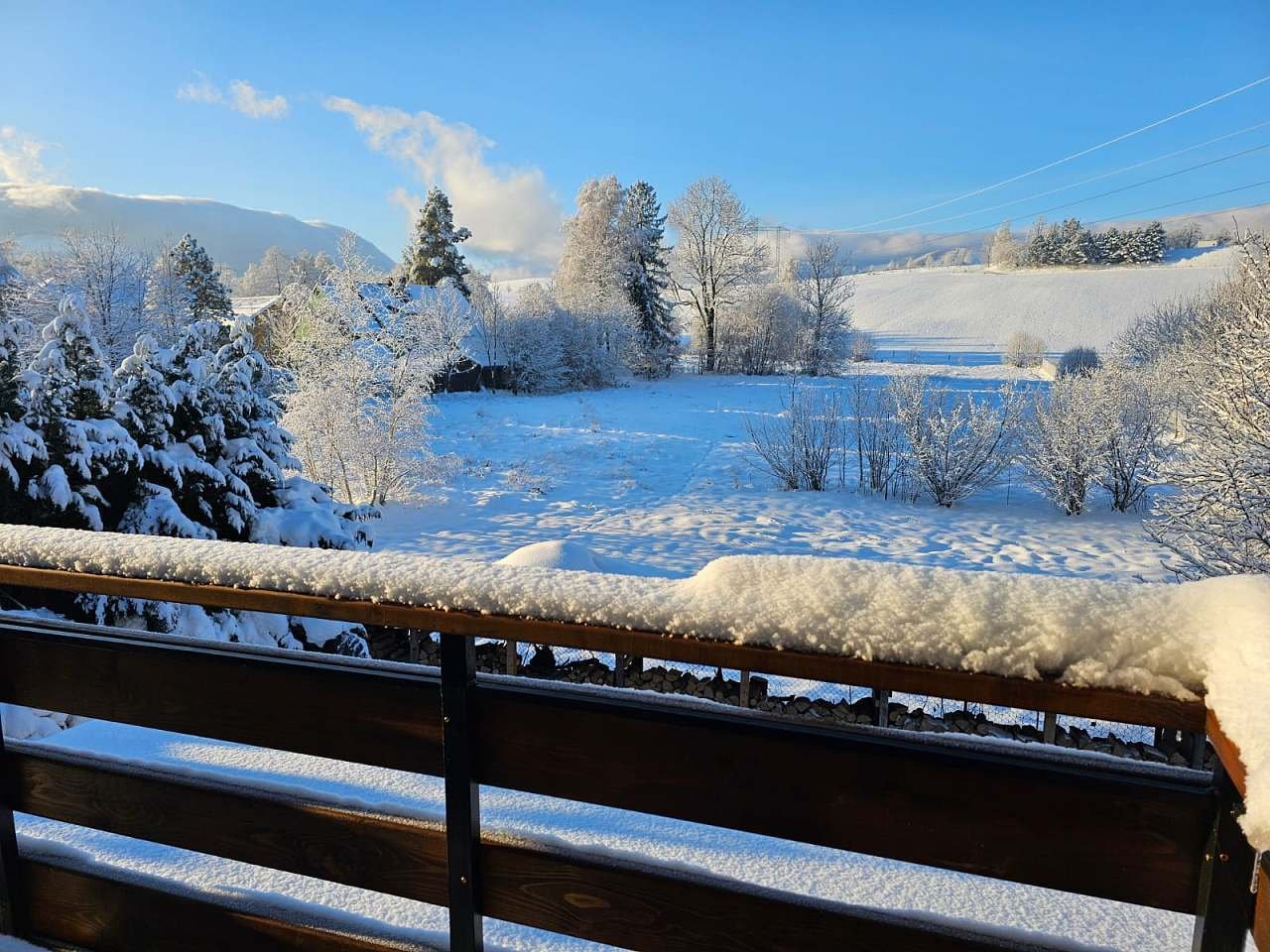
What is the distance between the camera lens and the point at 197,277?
33531 millimetres

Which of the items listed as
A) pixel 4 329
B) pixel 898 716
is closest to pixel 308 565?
pixel 4 329

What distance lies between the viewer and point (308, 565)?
1193mm

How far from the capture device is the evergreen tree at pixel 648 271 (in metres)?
33.4

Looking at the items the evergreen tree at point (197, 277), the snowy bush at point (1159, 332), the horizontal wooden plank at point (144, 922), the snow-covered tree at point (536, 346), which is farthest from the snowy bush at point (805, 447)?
the evergreen tree at point (197, 277)

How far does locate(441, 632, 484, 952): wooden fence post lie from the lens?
3.73ft

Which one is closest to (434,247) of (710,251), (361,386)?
(710,251)

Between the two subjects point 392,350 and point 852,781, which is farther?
point 392,350

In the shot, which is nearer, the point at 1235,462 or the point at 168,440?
the point at 168,440

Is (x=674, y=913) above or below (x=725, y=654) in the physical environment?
below

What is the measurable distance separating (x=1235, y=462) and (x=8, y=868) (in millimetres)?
9368

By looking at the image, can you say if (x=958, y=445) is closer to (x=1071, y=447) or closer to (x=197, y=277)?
(x=1071, y=447)

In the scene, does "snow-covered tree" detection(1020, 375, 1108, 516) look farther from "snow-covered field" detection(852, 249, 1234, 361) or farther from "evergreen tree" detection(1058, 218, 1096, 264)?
"evergreen tree" detection(1058, 218, 1096, 264)

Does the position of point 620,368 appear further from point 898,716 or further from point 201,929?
point 201,929

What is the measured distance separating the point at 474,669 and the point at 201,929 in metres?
0.79
